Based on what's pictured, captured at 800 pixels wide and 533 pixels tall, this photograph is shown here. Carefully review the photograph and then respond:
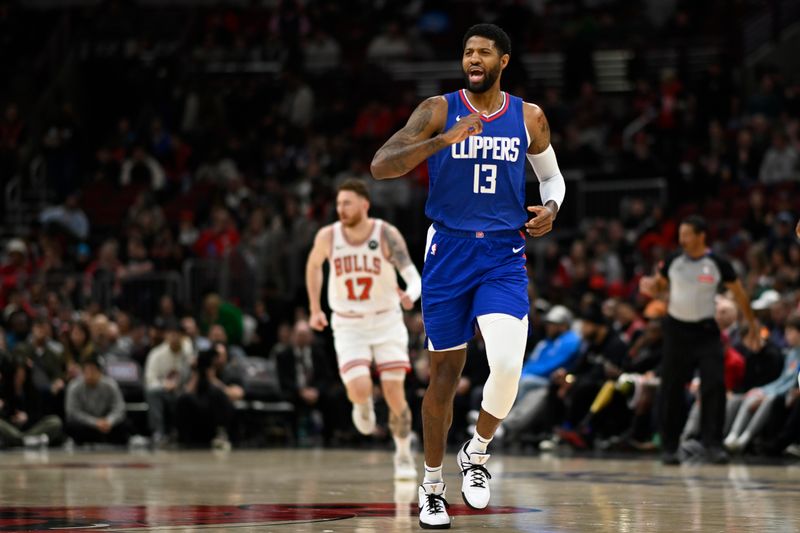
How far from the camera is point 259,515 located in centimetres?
838

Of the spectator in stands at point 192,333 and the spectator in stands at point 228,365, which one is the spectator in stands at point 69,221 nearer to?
the spectator in stands at point 192,333

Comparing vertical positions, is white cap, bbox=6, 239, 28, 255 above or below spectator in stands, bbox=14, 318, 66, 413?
above

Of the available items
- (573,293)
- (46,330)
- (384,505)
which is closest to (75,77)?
(46,330)

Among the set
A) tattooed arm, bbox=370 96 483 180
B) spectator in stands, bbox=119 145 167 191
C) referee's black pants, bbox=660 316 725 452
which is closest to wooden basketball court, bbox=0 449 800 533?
referee's black pants, bbox=660 316 725 452

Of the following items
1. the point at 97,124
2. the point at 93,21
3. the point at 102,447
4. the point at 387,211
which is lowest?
the point at 102,447

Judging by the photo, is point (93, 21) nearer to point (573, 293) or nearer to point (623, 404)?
point (573, 293)

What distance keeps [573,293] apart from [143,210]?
8461mm

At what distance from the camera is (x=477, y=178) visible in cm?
802

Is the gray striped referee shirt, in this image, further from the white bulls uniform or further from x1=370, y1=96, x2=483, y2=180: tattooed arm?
x1=370, y1=96, x2=483, y2=180: tattooed arm

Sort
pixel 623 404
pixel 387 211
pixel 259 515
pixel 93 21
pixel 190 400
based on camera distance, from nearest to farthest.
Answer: pixel 259 515 → pixel 623 404 → pixel 190 400 → pixel 387 211 → pixel 93 21

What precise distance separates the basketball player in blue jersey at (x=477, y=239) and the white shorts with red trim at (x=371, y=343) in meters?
4.39

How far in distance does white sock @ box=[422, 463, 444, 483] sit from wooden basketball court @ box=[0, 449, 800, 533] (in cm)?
25

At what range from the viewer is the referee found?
45.2 ft

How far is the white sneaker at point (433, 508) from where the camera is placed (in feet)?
24.8
